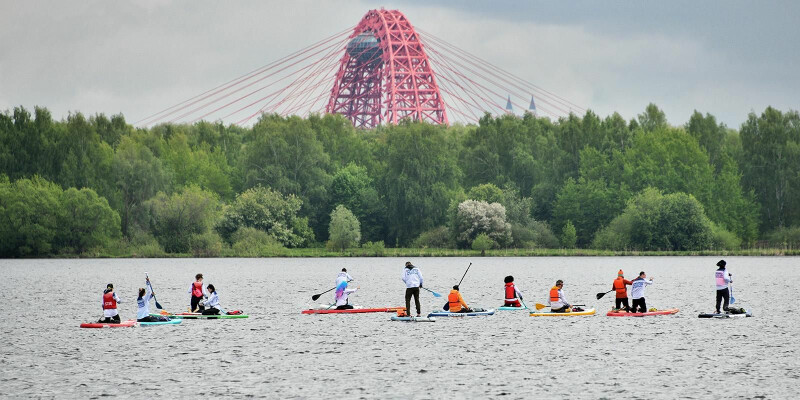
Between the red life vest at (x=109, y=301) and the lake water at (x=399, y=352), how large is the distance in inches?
44.6

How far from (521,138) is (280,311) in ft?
267

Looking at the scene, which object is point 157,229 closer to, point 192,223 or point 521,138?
point 192,223

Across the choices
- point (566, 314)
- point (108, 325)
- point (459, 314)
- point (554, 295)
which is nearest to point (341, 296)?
point (459, 314)

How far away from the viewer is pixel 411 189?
12138cm

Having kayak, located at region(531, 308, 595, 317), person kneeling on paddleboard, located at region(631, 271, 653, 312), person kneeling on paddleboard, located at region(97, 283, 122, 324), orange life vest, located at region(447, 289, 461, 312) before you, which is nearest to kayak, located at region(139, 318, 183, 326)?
person kneeling on paddleboard, located at region(97, 283, 122, 324)

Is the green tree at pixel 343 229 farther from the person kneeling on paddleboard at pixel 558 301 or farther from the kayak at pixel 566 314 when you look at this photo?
the person kneeling on paddleboard at pixel 558 301

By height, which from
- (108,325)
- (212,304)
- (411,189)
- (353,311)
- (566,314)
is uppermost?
(411,189)

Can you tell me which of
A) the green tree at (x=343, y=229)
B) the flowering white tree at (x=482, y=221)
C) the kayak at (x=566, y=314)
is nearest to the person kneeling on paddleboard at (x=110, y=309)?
the kayak at (x=566, y=314)

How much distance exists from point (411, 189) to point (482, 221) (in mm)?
10876

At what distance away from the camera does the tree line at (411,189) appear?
112m

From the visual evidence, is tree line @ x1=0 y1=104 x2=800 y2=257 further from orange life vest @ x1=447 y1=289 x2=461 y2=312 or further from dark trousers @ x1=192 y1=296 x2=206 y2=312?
orange life vest @ x1=447 y1=289 x2=461 y2=312

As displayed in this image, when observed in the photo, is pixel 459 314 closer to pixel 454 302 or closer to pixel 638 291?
pixel 454 302

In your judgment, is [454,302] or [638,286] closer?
[638,286]

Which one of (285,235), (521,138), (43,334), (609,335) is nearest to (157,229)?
(285,235)
